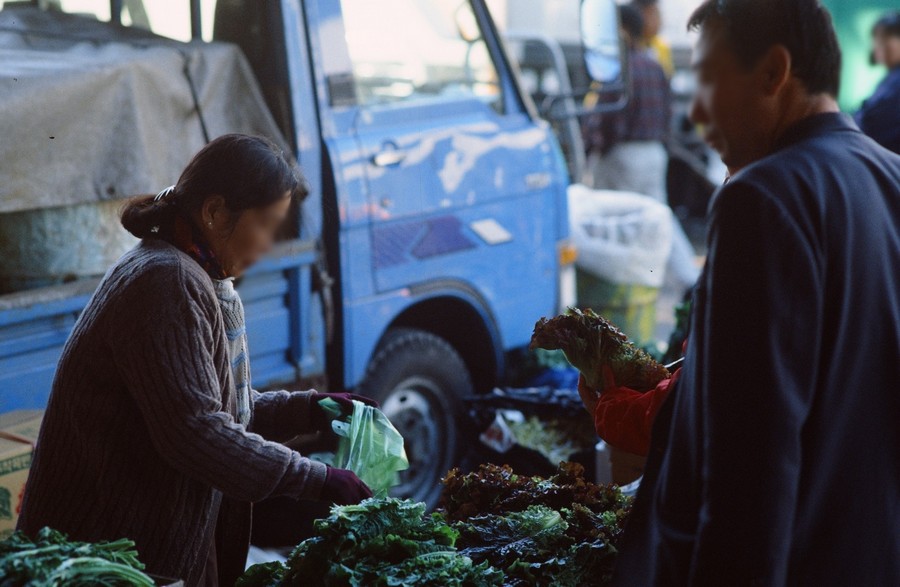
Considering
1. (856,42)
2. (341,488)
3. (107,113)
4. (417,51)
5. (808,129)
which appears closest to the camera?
(808,129)

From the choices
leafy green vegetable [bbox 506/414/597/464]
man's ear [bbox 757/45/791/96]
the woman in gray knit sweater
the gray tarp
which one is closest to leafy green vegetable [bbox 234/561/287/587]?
the woman in gray knit sweater

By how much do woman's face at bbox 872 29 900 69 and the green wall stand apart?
5286 mm

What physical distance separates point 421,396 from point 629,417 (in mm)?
2906

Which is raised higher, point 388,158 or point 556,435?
point 388,158

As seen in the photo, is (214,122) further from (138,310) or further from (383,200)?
(138,310)

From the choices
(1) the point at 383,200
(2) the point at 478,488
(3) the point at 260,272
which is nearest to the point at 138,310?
(2) the point at 478,488

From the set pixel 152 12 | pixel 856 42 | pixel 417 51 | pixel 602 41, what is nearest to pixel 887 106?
pixel 602 41

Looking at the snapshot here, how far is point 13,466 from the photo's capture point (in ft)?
10.7

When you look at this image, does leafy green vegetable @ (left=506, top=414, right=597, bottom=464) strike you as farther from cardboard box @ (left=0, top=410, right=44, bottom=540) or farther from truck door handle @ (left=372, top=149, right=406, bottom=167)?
cardboard box @ (left=0, top=410, right=44, bottom=540)

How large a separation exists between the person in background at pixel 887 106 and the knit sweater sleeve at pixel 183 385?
5520mm

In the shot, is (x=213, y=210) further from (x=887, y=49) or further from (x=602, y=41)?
(x=887, y=49)

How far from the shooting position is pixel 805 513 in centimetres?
183

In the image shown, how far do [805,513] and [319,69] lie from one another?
3232 millimetres

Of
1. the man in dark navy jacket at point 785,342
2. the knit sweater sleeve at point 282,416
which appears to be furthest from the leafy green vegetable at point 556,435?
the man in dark navy jacket at point 785,342
